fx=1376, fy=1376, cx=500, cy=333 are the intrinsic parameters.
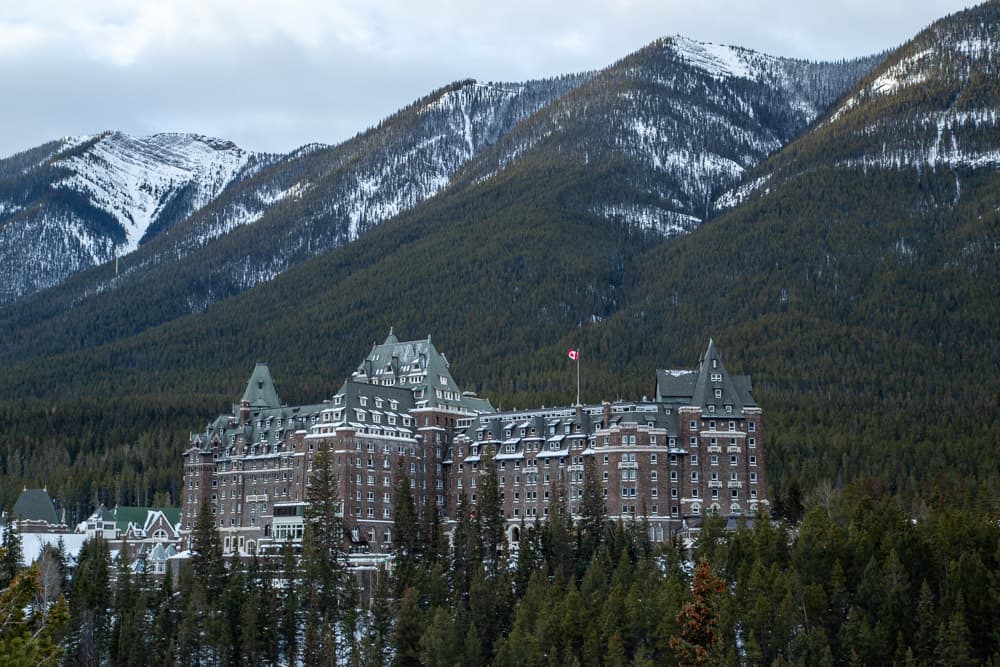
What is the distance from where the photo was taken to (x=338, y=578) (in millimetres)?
144875

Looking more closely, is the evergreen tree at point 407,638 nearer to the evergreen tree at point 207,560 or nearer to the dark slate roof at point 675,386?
the evergreen tree at point 207,560

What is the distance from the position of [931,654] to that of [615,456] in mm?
57134

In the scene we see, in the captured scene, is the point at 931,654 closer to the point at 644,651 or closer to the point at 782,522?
the point at 644,651

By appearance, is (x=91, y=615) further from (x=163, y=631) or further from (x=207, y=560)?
(x=207, y=560)

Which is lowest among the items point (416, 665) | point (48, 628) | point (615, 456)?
point (416, 665)

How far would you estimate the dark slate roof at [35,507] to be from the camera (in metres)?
195

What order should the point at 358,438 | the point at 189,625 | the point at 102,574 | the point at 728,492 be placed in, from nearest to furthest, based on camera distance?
the point at 189,625, the point at 102,574, the point at 728,492, the point at 358,438

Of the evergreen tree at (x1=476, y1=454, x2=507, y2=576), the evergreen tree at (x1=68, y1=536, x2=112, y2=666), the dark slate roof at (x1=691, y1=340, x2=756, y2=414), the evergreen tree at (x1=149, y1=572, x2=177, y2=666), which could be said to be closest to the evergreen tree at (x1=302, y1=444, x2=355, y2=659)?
the evergreen tree at (x1=149, y1=572, x2=177, y2=666)

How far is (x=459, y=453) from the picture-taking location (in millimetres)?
177000

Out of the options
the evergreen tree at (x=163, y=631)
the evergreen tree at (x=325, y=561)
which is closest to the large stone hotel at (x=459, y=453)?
the evergreen tree at (x=325, y=561)

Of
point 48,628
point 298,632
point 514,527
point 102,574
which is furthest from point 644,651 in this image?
point 48,628

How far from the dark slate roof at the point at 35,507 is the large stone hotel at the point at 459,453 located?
2178 centimetres

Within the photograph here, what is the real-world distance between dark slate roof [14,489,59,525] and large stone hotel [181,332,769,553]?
857 inches

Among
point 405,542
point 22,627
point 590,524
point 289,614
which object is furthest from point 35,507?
point 22,627
